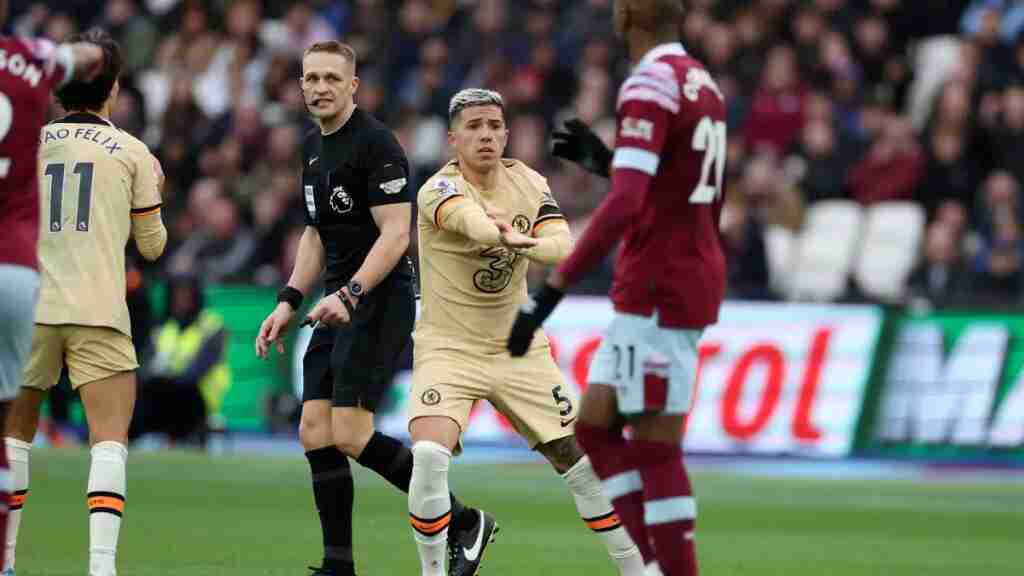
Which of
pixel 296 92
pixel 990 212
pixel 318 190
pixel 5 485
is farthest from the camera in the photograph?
pixel 296 92

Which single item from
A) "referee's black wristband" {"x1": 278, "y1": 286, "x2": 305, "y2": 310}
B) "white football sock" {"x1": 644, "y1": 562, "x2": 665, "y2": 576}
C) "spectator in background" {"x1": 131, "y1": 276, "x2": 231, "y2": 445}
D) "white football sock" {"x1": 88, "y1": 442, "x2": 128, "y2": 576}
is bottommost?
"spectator in background" {"x1": 131, "y1": 276, "x2": 231, "y2": 445}

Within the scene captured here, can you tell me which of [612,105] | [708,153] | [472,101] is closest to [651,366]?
[708,153]

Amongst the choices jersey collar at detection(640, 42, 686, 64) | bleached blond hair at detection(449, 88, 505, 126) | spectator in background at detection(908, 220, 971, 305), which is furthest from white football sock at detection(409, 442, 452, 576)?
spectator in background at detection(908, 220, 971, 305)

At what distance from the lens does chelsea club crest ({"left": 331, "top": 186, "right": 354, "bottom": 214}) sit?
9.43 metres

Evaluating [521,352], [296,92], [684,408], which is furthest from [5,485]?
Result: [296,92]

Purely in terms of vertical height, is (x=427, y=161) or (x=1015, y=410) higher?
(x=427, y=161)

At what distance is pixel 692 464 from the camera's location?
58.2ft

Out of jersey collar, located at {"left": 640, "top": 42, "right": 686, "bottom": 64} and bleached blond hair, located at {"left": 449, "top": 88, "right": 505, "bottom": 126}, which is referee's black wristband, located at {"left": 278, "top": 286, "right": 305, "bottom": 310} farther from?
jersey collar, located at {"left": 640, "top": 42, "right": 686, "bottom": 64}

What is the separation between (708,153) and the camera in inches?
292

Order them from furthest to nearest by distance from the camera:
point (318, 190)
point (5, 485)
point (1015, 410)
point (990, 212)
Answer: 1. point (990, 212)
2. point (1015, 410)
3. point (318, 190)
4. point (5, 485)

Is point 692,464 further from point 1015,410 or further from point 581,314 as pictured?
point 1015,410

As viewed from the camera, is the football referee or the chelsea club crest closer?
the football referee

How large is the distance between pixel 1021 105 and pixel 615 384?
1297 cm

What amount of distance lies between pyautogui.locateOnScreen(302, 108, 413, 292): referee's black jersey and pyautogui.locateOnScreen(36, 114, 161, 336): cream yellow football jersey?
100cm
